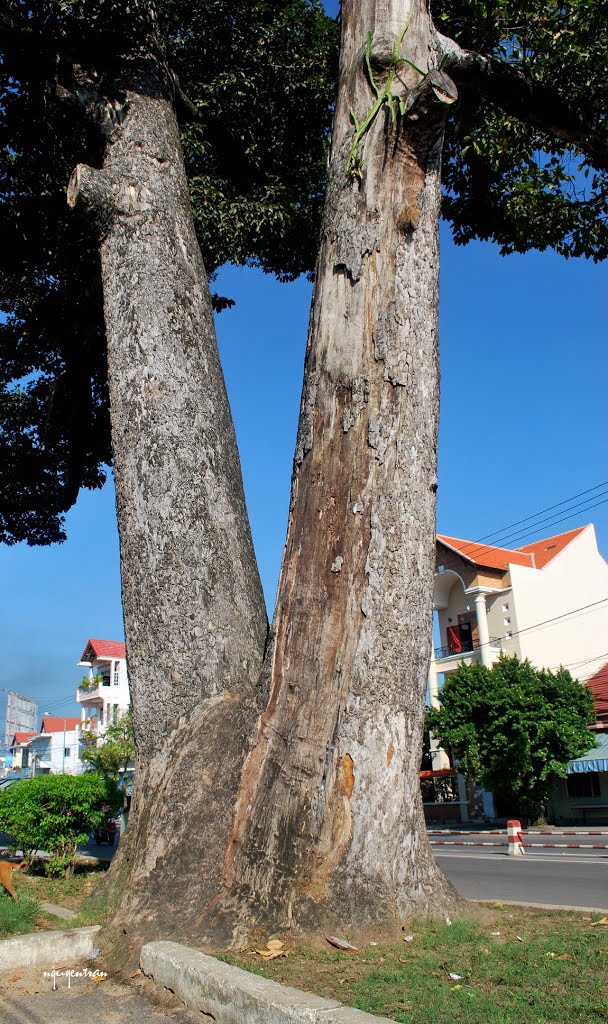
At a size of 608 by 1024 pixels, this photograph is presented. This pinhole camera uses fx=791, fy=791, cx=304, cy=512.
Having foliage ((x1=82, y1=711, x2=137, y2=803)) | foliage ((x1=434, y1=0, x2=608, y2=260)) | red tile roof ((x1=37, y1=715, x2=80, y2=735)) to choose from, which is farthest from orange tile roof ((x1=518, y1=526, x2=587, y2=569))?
red tile roof ((x1=37, y1=715, x2=80, y2=735))

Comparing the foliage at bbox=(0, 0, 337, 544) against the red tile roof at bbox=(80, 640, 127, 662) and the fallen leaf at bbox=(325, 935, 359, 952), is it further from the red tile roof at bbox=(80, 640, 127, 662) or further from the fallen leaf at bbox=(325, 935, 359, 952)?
the red tile roof at bbox=(80, 640, 127, 662)

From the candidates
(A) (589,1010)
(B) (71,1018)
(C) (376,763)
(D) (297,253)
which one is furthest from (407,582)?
(D) (297,253)

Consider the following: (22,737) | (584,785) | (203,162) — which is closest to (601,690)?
A: (584,785)

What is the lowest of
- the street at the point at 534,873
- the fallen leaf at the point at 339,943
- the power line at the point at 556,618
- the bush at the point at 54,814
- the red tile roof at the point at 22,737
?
the street at the point at 534,873

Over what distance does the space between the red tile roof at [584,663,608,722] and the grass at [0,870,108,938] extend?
17624 millimetres

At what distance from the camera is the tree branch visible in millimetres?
6281

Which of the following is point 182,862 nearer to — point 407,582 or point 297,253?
point 407,582

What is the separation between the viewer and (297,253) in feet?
31.6

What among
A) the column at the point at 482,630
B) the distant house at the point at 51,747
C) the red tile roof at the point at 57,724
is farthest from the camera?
the red tile roof at the point at 57,724

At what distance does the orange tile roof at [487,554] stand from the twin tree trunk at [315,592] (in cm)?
2482

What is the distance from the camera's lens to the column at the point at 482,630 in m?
28.1

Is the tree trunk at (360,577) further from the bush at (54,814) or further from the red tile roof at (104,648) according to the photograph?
the red tile roof at (104,648)

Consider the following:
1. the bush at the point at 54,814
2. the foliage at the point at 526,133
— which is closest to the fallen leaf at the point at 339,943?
the foliage at the point at 526,133

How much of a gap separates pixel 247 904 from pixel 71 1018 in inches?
32.7
